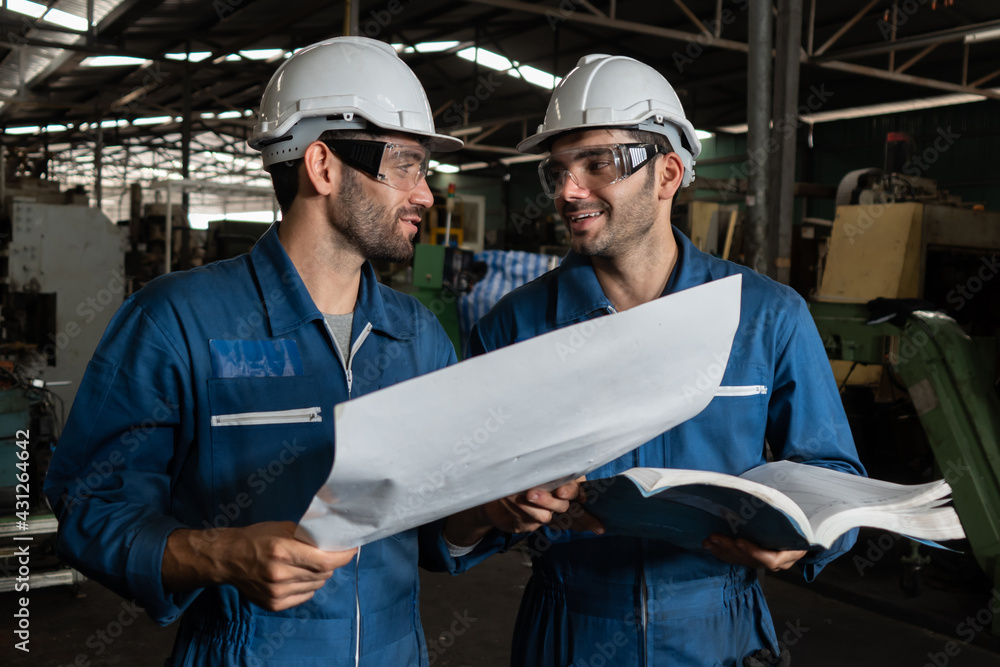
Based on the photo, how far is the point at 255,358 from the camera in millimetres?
1335

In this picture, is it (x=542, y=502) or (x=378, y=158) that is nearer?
(x=542, y=502)

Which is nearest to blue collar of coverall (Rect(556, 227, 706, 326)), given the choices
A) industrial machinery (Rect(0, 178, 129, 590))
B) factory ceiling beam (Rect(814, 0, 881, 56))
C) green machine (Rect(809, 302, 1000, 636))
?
green machine (Rect(809, 302, 1000, 636))

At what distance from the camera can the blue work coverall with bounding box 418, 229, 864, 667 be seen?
156 cm

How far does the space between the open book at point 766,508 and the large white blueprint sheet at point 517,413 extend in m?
0.09

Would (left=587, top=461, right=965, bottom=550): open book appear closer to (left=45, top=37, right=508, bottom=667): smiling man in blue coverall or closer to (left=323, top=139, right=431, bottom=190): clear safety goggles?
(left=45, top=37, right=508, bottom=667): smiling man in blue coverall

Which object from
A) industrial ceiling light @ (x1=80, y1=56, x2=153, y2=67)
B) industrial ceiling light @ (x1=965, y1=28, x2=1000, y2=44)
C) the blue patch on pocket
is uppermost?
industrial ceiling light @ (x1=80, y1=56, x2=153, y2=67)

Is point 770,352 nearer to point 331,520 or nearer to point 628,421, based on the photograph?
point 628,421

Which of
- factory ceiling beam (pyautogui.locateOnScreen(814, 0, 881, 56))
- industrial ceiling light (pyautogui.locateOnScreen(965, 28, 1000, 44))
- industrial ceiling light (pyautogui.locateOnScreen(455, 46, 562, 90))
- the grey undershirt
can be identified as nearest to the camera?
the grey undershirt

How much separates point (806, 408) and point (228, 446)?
3.70 feet

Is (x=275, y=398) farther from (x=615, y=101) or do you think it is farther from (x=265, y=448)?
(x=615, y=101)

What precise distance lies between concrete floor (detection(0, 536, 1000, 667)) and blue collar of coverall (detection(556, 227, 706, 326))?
2.63 m

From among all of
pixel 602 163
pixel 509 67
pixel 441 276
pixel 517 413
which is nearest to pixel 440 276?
pixel 441 276

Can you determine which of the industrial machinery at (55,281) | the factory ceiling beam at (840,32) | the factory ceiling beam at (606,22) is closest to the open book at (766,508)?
the industrial machinery at (55,281)

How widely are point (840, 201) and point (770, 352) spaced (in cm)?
607
